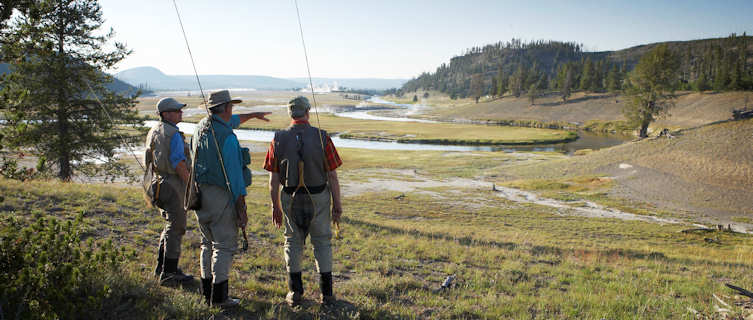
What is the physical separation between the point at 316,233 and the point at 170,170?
7.10ft

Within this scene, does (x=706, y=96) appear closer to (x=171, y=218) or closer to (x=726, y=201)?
(x=726, y=201)

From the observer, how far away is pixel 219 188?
14.7ft

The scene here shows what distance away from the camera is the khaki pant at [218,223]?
14.5 feet

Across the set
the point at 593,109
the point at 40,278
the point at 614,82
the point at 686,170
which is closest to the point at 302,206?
the point at 40,278

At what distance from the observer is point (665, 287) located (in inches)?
257

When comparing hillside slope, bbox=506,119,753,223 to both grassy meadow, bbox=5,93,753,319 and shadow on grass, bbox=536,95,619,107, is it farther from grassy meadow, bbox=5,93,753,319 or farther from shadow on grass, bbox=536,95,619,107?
shadow on grass, bbox=536,95,619,107

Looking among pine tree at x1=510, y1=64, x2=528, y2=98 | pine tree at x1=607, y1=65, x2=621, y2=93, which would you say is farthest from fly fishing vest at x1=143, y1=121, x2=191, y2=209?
pine tree at x1=510, y1=64, x2=528, y2=98

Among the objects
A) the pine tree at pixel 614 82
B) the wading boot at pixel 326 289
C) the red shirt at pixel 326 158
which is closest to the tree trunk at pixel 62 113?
the red shirt at pixel 326 158

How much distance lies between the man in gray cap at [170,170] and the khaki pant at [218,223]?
0.75m

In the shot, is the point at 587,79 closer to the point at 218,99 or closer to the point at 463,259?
the point at 463,259

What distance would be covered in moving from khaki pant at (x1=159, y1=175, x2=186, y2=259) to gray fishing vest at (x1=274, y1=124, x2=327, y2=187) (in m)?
1.57

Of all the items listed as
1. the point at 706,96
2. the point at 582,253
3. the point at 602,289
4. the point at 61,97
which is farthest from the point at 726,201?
the point at 706,96

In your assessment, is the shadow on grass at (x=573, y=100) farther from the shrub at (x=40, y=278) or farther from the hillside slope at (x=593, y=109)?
the shrub at (x=40, y=278)

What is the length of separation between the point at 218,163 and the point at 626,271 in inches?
319
